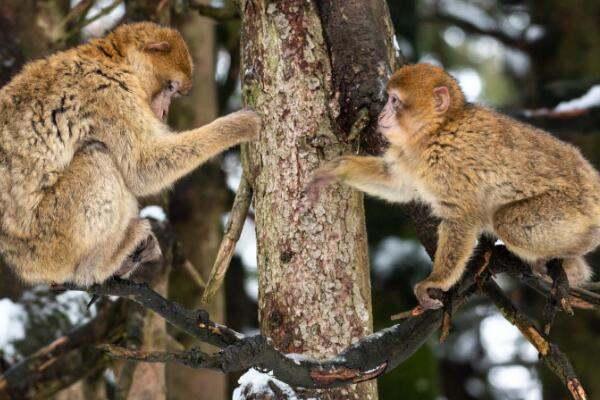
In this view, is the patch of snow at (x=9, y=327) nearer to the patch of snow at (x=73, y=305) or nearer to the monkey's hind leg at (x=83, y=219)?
the patch of snow at (x=73, y=305)

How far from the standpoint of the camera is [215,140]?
561 centimetres

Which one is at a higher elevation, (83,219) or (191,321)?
(83,219)

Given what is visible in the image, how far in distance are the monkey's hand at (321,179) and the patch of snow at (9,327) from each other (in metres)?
3.99

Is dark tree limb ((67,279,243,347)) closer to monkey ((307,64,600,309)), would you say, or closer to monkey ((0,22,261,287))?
monkey ((0,22,261,287))

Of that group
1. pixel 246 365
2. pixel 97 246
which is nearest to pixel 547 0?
pixel 97 246

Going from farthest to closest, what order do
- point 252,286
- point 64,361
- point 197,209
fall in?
point 252,286 → point 197,209 → point 64,361

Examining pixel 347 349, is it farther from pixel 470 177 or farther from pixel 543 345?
pixel 470 177

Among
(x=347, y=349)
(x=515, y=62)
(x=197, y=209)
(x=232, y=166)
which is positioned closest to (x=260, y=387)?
(x=347, y=349)

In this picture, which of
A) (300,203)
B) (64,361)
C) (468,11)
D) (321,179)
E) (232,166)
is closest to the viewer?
(321,179)

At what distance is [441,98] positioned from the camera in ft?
18.8

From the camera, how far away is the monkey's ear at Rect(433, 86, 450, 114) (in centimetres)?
571

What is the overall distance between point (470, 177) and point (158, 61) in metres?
2.00

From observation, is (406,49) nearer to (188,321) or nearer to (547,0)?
(547,0)

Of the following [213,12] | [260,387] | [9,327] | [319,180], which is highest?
[213,12]
